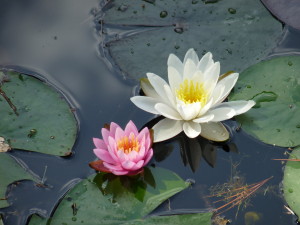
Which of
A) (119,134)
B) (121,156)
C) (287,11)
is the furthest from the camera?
(287,11)

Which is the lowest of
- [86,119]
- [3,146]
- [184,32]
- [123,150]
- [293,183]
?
[293,183]

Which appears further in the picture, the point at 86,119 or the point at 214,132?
the point at 86,119

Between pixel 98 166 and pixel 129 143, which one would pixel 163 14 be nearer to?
pixel 129 143

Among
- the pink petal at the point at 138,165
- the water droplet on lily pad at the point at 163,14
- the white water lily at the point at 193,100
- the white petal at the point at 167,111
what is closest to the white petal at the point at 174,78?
the white water lily at the point at 193,100

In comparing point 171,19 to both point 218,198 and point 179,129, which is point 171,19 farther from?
point 218,198

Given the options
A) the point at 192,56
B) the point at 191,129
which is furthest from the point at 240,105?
the point at 192,56

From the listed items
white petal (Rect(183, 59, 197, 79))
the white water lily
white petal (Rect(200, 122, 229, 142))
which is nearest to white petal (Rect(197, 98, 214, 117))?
the white water lily

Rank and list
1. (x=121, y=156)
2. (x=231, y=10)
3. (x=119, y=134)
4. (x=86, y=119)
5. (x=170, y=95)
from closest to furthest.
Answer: (x=121, y=156) < (x=119, y=134) < (x=170, y=95) < (x=86, y=119) < (x=231, y=10)

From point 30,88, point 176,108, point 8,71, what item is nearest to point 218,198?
point 176,108
